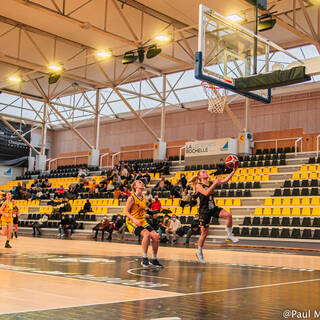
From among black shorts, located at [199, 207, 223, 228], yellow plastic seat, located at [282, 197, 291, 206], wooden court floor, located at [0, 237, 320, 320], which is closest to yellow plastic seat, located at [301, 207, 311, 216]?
yellow plastic seat, located at [282, 197, 291, 206]

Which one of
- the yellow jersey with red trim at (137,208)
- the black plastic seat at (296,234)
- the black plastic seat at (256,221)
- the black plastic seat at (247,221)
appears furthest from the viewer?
the black plastic seat at (247,221)

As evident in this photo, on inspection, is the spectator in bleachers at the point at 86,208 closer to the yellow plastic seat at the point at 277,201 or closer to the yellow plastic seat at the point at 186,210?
the yellow plastic seat at the point at 186,210

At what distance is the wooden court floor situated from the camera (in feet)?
13.4

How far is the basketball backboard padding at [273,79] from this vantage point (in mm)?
11039

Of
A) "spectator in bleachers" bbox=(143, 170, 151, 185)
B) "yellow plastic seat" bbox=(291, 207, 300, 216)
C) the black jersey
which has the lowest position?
the black jersey

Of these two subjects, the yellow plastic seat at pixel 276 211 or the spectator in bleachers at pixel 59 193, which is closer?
the yellow plastic seat at pixel 276 211

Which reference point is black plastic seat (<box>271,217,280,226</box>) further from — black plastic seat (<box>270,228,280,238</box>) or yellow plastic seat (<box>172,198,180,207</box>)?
yellow plastic seat (<box>172,198,180,207</box>)

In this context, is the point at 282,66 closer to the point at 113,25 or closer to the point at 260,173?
the point at 260,173

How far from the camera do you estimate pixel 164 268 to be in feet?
26.9

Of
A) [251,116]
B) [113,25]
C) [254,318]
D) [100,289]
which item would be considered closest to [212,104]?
[113,25]

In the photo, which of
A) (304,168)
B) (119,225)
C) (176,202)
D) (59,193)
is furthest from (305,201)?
(59,193)

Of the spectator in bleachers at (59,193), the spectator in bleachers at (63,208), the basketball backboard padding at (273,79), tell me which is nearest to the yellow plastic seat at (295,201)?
the basketball backboard padding at (273,79)

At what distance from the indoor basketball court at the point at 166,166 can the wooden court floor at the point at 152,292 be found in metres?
0.03

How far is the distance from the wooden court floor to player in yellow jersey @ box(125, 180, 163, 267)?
0.32m
